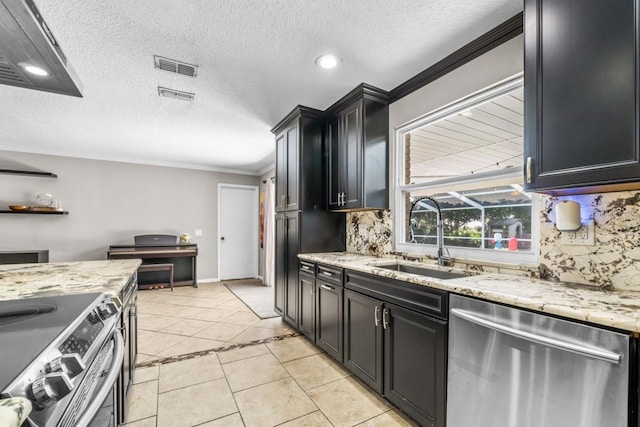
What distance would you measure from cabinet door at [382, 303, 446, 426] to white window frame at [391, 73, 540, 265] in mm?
726

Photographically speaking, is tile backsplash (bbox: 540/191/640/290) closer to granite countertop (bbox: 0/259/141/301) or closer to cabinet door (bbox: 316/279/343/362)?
cabinet door (bbox: 316/279/343/362)

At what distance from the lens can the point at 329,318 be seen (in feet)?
8.56

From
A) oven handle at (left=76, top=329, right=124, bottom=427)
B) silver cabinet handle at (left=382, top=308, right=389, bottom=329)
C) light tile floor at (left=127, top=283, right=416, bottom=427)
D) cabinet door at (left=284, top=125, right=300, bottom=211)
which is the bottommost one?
light tile floor at (left=127, top=283, right=416, bottom=427)

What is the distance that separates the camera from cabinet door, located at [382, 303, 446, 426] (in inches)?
62.5

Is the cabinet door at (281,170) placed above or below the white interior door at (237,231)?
above

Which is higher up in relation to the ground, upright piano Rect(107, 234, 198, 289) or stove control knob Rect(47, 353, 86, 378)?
stove control knob Rect(47, 353, 86, 378)

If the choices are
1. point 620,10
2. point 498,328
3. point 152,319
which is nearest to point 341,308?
point 498,328

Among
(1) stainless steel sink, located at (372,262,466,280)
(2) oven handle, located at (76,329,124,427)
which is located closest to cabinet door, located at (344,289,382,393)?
(1) stainless steel sink, located at (372,262,466,280)

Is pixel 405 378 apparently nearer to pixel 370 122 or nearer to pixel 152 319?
pixel 370 122

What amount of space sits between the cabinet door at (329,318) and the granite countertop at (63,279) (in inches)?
59.8

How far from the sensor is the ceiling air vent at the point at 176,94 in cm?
279

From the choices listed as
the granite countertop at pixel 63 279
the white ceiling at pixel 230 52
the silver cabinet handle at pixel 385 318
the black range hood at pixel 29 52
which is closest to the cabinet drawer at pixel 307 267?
the silver cabinet handle at pixel 385 318

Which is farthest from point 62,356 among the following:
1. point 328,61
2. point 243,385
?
point 328,61

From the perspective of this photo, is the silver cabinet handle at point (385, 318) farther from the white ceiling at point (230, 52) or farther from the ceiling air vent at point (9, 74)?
the ceiling air vent at point (9, 74)
